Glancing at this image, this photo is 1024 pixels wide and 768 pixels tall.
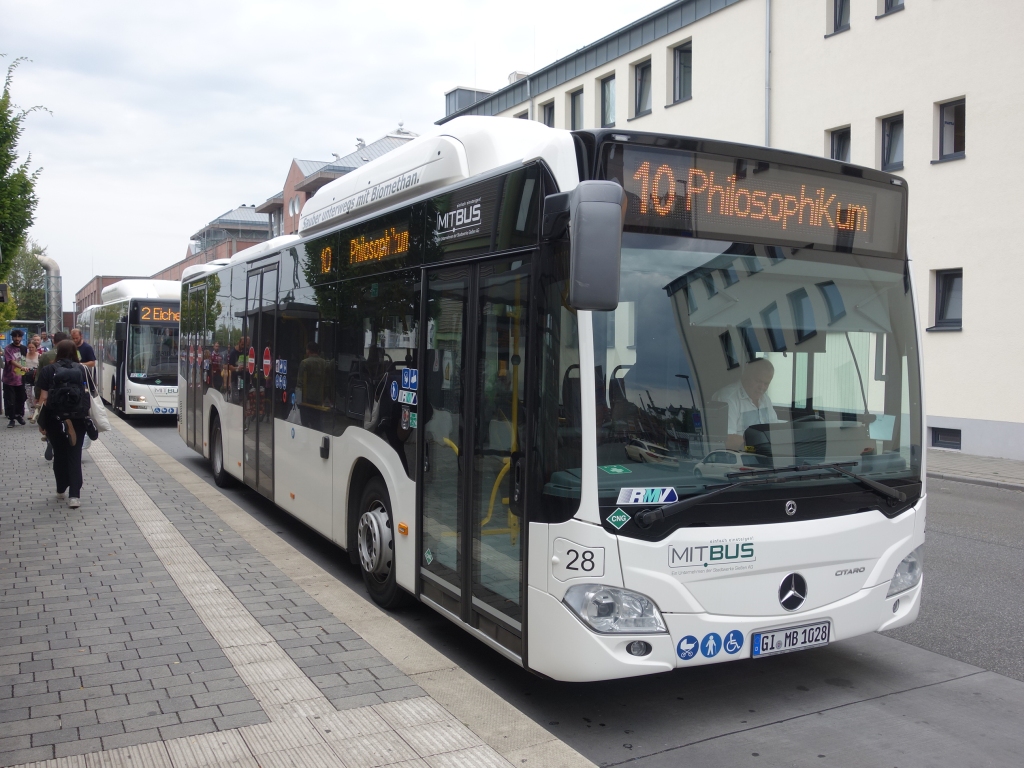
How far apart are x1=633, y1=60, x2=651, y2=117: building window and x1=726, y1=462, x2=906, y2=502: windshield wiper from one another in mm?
22812

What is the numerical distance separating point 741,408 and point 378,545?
288 centimetres

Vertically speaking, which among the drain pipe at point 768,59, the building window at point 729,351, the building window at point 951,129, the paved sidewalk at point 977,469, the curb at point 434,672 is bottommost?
the paved sidewalk at point 977,469

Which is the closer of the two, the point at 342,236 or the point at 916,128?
the point at 342,236

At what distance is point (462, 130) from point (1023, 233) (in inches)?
545

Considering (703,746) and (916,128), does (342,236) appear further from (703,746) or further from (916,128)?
(916,128)

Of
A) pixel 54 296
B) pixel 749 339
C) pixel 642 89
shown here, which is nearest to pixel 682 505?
pixel 749 339

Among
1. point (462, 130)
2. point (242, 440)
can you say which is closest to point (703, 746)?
point (462, 130)

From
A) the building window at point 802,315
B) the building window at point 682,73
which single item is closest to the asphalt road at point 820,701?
the building window at point 802,315

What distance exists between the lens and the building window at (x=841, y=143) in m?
20.0

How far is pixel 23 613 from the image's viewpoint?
5.98m

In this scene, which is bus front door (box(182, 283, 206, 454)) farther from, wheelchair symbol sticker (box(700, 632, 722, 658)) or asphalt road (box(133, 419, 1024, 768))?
wheelchair symbol sticker (box(700, 632, 722, 658))

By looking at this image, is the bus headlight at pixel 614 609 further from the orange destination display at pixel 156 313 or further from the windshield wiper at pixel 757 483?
the orange destination display at pixel 156 313

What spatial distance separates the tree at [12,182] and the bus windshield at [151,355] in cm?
369

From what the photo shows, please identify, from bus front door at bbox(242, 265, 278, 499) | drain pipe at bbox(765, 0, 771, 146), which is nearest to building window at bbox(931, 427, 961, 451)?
drain pipe at bbox(765, 0, 771, 146)
